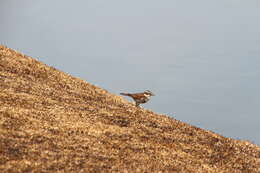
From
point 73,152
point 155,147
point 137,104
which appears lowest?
point 73,152

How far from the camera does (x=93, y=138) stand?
23.2 m

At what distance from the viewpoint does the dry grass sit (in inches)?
760

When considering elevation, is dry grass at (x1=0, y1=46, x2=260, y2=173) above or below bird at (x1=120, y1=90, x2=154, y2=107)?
below

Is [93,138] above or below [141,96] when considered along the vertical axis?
below

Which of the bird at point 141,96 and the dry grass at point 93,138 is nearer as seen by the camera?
the dry grass at point 93,138

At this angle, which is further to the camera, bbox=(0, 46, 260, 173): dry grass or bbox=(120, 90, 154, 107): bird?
bbox=(120, 90, 154, 107): bird

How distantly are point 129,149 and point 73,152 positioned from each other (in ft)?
11.9

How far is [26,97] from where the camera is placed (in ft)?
98.0

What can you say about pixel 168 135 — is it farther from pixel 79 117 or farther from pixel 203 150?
pixel 79 117

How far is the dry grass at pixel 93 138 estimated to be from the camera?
19312 millimetres

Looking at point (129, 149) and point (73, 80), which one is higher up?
point (73, 80)

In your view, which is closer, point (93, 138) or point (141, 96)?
point (93, 138)

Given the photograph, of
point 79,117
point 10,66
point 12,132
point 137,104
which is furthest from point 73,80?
point 12,132

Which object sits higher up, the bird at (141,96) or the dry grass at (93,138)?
the bird at (141,96)
